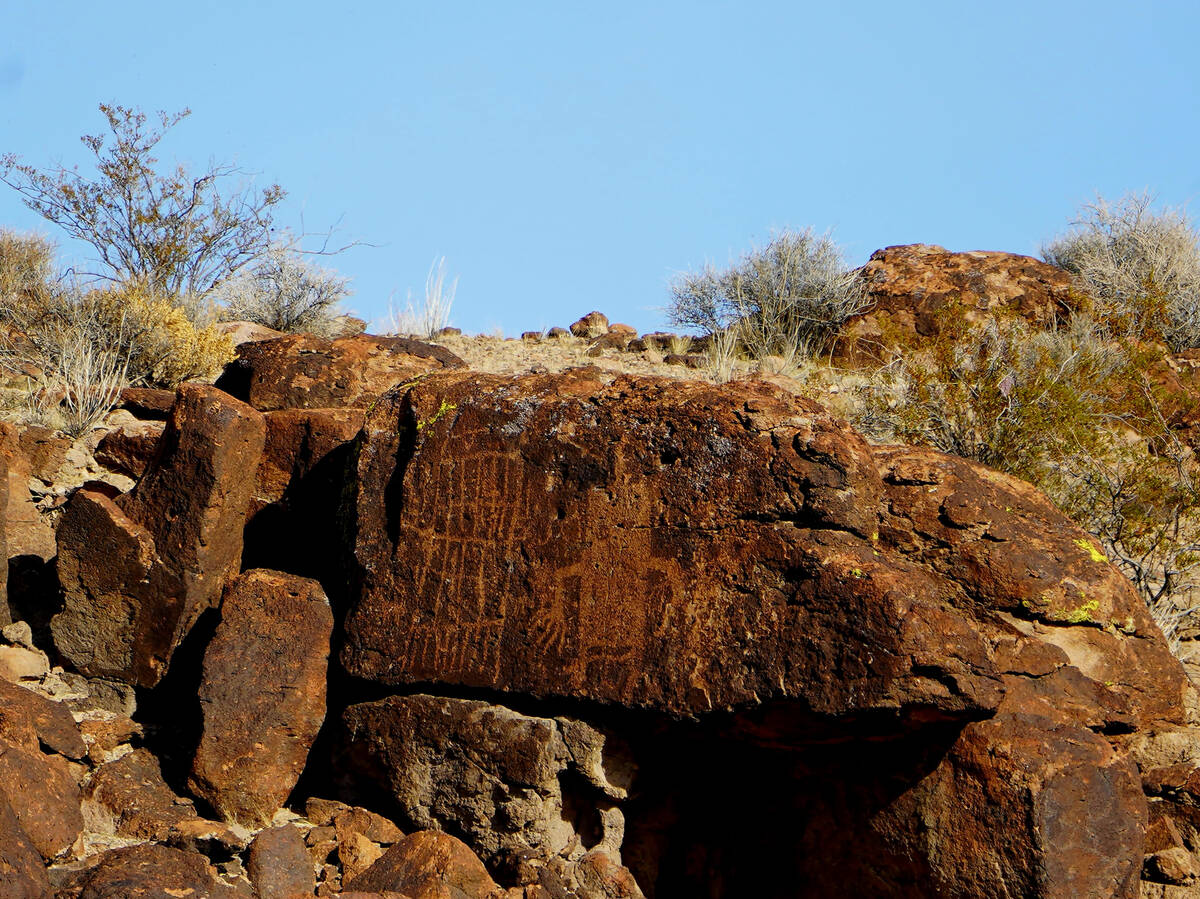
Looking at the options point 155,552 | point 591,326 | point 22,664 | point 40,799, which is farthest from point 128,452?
point 591,326

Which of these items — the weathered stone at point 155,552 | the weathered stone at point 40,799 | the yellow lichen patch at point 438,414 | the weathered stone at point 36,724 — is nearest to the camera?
the weathered stone at point 40,799

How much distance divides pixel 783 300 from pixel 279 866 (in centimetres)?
1013

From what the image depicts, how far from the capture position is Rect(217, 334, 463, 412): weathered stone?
22.2 feet

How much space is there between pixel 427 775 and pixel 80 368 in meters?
5.75

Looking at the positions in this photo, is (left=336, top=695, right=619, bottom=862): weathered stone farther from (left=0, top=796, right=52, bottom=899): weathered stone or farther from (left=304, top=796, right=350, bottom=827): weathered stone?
(left=0, top=796, right=52, bottom=899): weathered stone

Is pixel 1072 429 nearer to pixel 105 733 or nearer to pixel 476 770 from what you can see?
pixel 476 770

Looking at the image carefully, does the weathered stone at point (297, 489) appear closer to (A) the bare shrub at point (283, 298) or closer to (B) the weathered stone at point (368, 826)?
(B) the weathered stone at point (368, 826)

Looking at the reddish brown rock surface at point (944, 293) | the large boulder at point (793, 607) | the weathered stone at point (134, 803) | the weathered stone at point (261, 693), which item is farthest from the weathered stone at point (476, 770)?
the reddish brown rock surface at point (944, 293)

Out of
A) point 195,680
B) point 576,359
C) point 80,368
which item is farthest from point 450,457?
point 576,359

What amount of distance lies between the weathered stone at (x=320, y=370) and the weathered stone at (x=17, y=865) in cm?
337

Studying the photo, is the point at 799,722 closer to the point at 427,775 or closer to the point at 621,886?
the point at 621,886

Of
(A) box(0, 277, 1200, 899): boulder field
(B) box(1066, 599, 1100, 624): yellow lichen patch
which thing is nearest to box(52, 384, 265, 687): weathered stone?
(A) box(0, 277, 1200, 899): boulder field

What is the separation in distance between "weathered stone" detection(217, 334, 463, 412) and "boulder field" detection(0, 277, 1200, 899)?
4.47ft

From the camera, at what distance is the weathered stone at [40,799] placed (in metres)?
3.95
